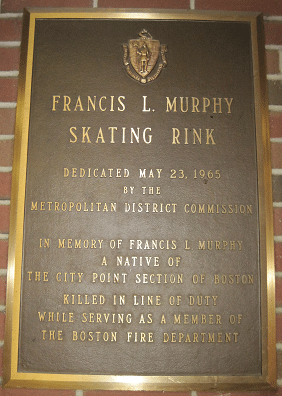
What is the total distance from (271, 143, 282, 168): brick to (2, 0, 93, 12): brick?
1.13 m

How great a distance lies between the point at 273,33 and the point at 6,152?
4.67ft

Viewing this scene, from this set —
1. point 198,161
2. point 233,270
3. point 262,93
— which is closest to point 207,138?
point 198,161

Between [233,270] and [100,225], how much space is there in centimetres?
62

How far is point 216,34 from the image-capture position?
1.59 m

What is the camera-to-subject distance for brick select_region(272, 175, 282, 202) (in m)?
1.52

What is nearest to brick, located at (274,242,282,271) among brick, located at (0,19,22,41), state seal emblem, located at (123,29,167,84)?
state seal emblem, located at (123,29,167,84)

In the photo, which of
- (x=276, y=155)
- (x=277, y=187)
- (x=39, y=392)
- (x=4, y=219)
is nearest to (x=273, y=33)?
(x=276, y=155)

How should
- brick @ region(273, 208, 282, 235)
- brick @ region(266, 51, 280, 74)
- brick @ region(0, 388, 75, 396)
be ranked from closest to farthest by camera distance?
brick @ region(0, 388, 75, 396) → brick @ region(273, 208, 282, 235) → brick @ region(266, 51, 280, 74)

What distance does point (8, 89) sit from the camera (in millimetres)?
1598

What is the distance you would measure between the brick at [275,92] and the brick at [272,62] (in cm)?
6

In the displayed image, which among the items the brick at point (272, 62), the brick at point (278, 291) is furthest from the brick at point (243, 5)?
the brick at point (278, 291)

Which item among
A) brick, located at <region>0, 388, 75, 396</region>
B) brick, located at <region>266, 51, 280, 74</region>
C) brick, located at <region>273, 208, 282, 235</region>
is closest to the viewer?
brick, located at <region>0, 388, 75, 396</region>

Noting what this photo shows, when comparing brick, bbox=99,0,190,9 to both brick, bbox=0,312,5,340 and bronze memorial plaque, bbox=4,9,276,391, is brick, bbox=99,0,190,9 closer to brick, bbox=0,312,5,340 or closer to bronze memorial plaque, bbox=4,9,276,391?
bronze memorial plaque, bbox=4,9,276,391

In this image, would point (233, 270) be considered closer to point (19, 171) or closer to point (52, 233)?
point (52, 233)
